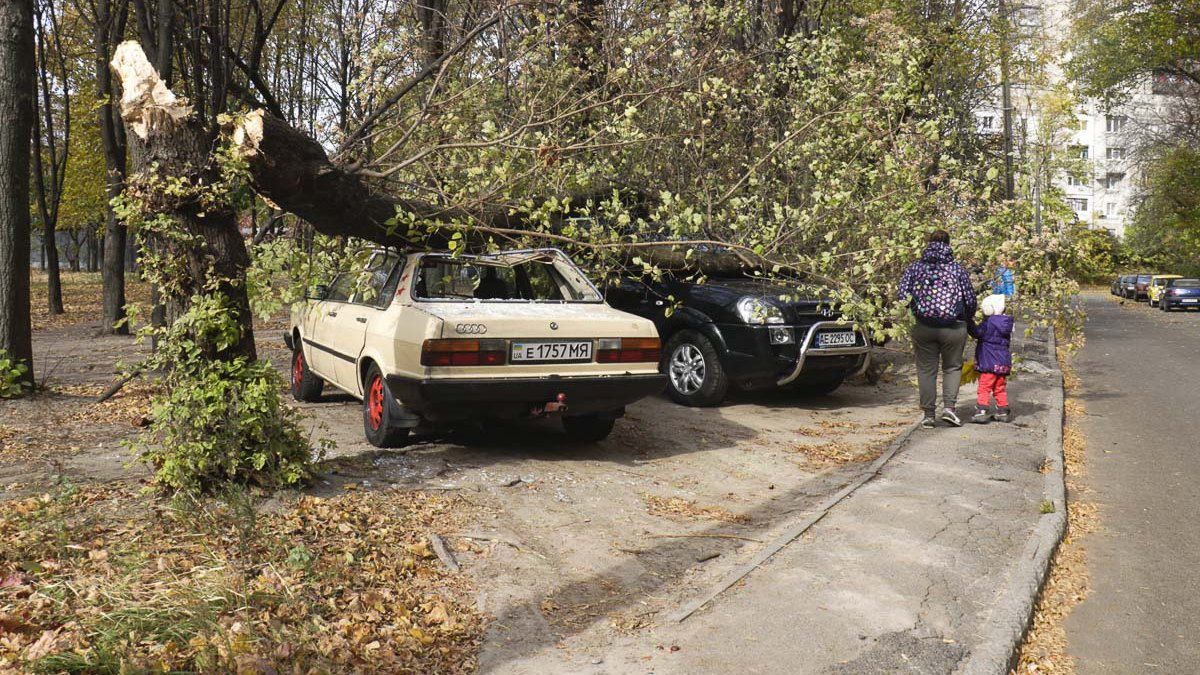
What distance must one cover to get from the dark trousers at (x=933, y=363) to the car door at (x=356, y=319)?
5274 millimetres

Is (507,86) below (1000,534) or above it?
above

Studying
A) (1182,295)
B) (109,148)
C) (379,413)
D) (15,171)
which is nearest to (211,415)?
(379,413)

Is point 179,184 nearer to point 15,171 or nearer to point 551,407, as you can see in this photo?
point 551,407

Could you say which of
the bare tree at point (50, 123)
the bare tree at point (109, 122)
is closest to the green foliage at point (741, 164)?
the bare tree at point (109, 122)

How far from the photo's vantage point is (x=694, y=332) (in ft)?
33.7

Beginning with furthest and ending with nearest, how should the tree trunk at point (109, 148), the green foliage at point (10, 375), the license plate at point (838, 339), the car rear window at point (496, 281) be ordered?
the tree trunk at point (109, 148) → the license plate at point (838, 339) → the green foliage at point (10, 375) → the car rear window at point (496, 281)

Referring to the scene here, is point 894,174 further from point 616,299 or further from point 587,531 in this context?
point 587,531

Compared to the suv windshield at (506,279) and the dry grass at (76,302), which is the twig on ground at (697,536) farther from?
the dry grass at (76,302)

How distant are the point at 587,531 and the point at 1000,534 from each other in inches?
101

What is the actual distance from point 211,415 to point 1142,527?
597 cm

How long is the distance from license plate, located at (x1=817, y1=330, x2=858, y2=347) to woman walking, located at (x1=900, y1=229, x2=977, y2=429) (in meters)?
0.82

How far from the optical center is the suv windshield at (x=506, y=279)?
24.2 ft

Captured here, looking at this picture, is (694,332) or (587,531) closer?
(587,531)

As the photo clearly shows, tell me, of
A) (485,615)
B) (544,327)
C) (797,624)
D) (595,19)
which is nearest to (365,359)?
(544,327)
